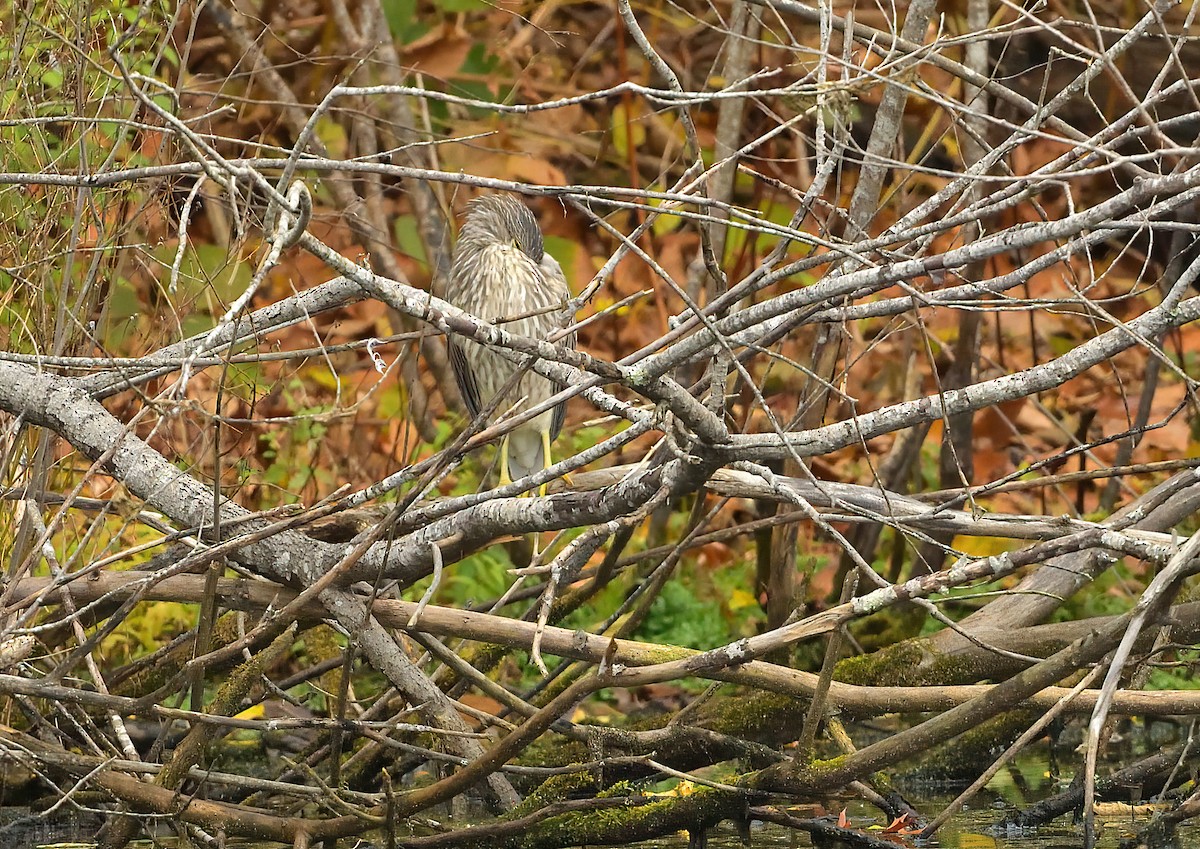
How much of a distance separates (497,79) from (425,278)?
5.08 ft

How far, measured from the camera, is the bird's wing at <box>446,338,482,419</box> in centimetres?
524

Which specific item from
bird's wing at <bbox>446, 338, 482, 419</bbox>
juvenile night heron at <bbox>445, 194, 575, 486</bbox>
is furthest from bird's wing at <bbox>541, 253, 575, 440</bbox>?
Result: bird's wing at <bbox>446, 338, 482, 419</bbox>

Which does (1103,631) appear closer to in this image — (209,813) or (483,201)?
(209,813)

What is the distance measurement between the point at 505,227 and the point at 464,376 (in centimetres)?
57

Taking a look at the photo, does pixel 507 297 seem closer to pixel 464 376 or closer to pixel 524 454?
pixel 464 376

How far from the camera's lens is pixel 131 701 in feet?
9.58

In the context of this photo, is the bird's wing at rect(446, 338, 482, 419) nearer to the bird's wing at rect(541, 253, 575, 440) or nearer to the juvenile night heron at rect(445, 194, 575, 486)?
the juvenile night heron at rect(445, 194, 575, 486)

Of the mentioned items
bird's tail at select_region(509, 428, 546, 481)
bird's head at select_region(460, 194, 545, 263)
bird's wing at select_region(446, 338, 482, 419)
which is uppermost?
bird's head at select_region(460, 194, 545, 263)

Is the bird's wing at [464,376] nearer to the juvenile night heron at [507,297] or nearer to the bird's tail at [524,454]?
the juvenile night heron at [507,297]

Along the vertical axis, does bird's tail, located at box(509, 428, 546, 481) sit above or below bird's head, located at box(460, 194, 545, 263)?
below

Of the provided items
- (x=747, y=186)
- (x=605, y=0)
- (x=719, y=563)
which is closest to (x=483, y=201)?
(x=719, y=563)

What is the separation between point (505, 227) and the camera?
5172 mm

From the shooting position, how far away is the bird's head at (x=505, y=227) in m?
5.15

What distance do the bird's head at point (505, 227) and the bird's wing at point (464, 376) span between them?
15.2 inches
